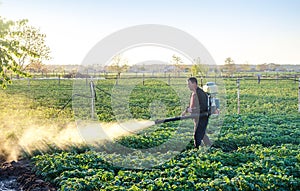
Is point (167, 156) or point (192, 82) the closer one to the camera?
point (167, 156)

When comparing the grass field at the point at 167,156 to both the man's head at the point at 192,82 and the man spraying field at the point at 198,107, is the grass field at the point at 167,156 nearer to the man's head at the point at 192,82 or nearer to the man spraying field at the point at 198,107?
the man spraying field at the point at 198,107

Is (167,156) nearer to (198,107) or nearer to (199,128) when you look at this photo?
(199,128)

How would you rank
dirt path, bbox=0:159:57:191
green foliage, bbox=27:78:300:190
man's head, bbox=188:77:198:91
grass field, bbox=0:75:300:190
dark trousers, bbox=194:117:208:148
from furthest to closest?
dark trousers, bbox=194:117:208:148, man's head, bbox=188:77:198:91, dirt path, bbox=0:159:57:191, grass field, bbox=0:75:300:190, green foliage, bbox=27:78:300:190

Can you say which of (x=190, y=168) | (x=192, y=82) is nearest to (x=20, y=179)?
(x=190, y=168)

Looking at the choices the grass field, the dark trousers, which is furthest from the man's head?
the grass field

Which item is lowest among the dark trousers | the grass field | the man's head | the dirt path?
the dirt path

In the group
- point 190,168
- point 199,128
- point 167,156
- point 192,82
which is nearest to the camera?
point 190,168

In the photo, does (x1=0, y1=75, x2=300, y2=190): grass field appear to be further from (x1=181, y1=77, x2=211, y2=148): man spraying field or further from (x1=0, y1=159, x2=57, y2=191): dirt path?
(x1=181, y1=77, x2=211, y2=148): man spraying field

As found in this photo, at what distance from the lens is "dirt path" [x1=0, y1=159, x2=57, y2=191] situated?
7328 mm

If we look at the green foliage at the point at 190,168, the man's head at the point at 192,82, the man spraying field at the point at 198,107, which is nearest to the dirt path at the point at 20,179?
the green foliage at the point at 190,168

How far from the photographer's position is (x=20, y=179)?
789 cm

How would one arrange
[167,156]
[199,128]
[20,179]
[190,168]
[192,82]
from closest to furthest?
[190,168]
[20,179]
[167,156]
[192,82]
[199,128]

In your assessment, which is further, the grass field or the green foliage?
the grass field

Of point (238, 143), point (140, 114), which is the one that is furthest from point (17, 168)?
point (140, 114)
